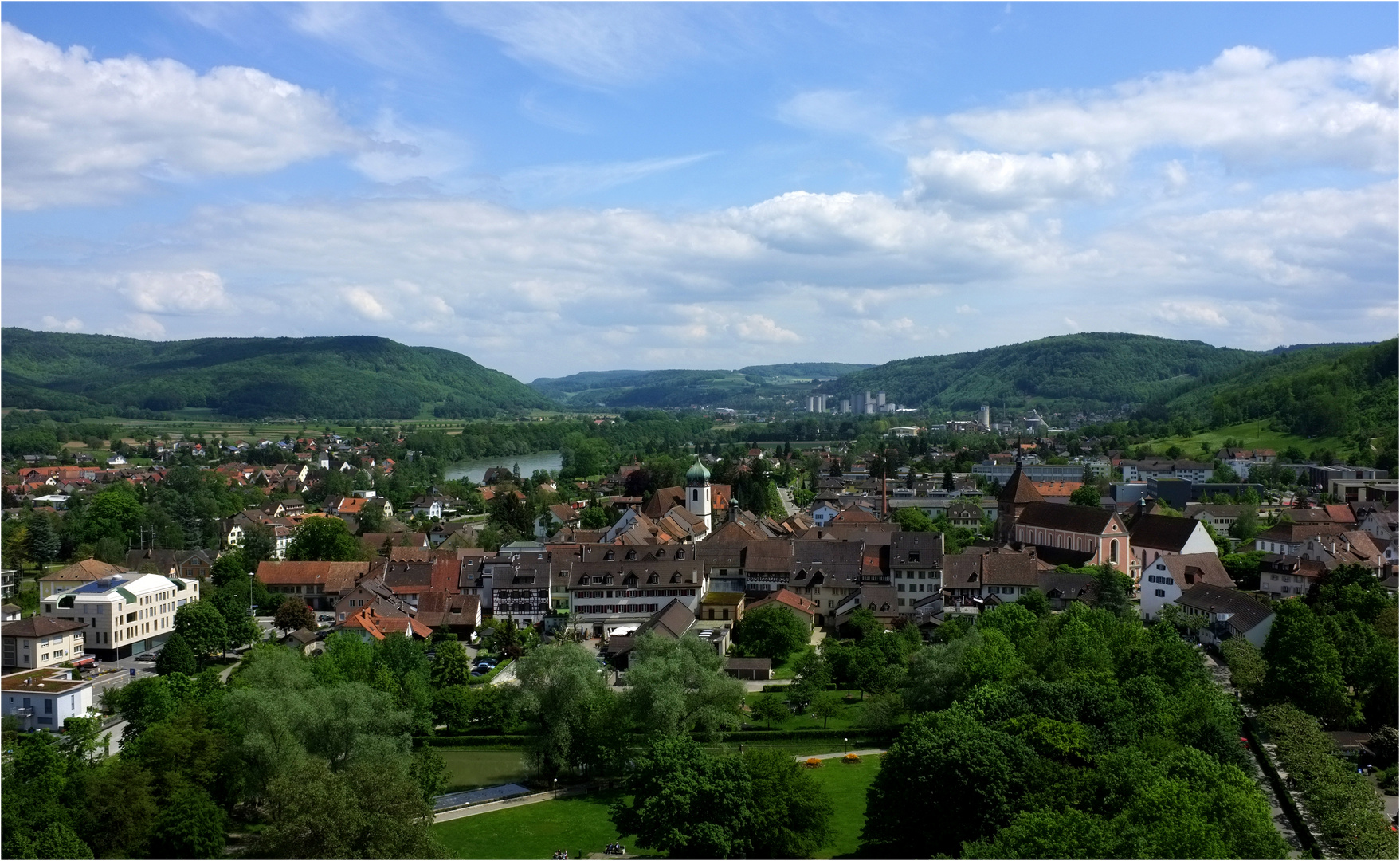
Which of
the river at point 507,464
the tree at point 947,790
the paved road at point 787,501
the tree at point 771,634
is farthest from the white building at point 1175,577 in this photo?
the river at point 507,464

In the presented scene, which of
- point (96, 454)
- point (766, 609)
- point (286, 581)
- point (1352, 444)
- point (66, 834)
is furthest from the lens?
point (96, 454)

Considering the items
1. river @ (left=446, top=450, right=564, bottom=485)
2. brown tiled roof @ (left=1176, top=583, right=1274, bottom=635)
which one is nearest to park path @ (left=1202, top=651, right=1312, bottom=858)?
brown tiled roof @ (left=1176, top=583, right=1274, bottom=635)

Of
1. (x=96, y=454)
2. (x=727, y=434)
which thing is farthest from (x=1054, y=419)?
(x=96, y=454)

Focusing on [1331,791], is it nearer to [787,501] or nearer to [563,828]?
[563,828]

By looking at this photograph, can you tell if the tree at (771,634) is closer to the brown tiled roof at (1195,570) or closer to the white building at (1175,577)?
the white building at (1175,577)

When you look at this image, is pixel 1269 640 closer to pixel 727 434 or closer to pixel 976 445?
pixel 976 445

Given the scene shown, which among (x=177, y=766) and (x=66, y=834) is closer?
(x=66, y=834)
